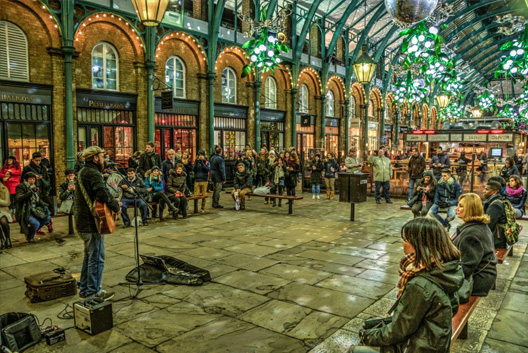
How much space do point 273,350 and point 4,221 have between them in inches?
250

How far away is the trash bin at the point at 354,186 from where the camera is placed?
10.6 meters

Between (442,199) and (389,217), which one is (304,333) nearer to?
(442,199)

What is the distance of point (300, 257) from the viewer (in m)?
7.30

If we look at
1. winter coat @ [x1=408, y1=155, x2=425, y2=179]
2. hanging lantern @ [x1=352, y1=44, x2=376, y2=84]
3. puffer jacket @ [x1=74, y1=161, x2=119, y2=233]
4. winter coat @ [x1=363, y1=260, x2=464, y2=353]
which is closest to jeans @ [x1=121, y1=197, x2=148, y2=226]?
puffer jacket @ [x1=74, y1=161, x2=119, y2=233]

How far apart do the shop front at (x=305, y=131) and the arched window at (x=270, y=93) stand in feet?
6.84

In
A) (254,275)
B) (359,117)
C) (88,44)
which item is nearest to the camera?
(254,275)

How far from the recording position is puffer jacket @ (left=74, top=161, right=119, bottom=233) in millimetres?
5051

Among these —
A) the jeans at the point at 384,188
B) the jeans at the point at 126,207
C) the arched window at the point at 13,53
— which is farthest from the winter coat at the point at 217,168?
the arched window at the point at 13,53

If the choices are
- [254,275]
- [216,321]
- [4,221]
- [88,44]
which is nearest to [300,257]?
[254,275]

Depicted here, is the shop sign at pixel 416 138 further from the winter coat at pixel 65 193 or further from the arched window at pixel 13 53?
the arched window at pixel 13 53

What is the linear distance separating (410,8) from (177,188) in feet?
26.1

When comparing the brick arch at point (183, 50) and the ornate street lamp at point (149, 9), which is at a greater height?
the brick arch at point (183, 50)

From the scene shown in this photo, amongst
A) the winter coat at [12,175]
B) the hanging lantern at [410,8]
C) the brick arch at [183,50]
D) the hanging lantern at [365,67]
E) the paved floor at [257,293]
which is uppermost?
the brick arch at [183,50]

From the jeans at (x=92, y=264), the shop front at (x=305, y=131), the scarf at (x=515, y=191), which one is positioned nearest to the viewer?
the jeans at (x=92, y=264)
